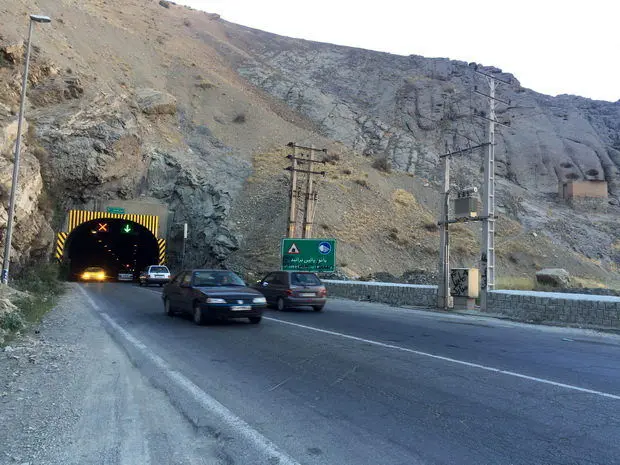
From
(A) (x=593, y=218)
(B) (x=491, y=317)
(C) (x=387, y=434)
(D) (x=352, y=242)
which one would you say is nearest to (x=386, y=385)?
(C) (x=387, y=434)

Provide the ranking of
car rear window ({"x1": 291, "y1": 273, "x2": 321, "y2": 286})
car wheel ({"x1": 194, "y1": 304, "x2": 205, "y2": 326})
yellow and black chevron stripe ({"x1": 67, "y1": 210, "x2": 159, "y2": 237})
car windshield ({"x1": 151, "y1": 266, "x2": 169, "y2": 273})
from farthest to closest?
yellow and black chevron stripe ({"x1": 67, "y1": 210, "x2": 159, "y2": 237}) → car windshield ({"x1": 151, "y1": 266, "x2": 169, "y2": 273}) → car rear window ({"x1": 291, "y1": 273, "x2": 321, "y2": 286}) → car wheel ({"x1": 194, "y1": 304, "x2": 205, "y2": 326})

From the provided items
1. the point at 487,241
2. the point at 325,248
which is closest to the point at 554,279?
the point at 325,248

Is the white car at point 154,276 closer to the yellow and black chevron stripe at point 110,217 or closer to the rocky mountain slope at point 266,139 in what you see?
the rocky mountain slope at point 266,139

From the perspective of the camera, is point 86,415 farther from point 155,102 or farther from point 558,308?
point 155,102

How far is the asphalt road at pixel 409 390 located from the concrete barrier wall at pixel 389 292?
996cm

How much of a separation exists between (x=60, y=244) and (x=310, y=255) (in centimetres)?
2176

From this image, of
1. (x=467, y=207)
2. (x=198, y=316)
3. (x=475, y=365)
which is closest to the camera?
(x=475, y=365)

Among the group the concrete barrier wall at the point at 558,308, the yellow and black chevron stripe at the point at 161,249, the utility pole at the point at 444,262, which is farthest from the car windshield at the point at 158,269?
the concrete barrier wall at the point at 558,308

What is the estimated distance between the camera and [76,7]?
64750mm

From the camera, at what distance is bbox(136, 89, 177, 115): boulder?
52369mm

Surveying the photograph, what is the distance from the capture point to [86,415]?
5637 mm

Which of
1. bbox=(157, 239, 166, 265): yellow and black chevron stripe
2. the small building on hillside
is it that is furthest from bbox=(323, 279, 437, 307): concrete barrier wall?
the small building on hillside

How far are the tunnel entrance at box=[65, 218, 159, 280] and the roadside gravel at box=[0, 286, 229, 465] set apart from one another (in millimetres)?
35521

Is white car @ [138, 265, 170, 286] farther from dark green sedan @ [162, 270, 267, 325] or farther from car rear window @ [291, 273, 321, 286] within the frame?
dark green sedan @ [162, 270, 267, 325]
